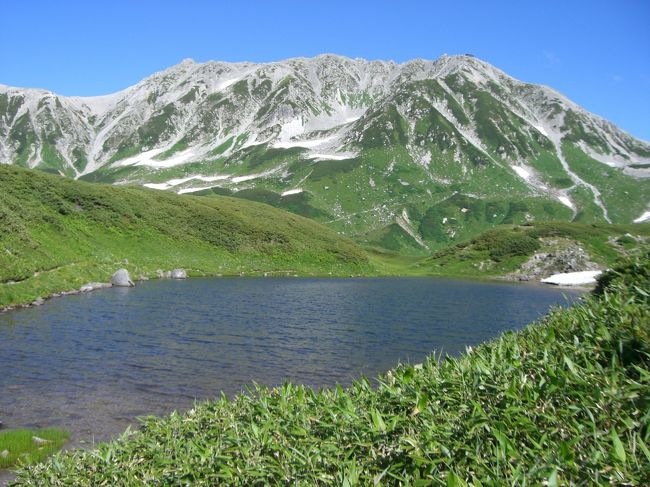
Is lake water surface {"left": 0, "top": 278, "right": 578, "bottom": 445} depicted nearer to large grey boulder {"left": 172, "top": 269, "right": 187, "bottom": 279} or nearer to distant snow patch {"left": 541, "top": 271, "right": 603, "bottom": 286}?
large grey boulder {"left": 172, "top": 269, "right": 187, "bottom": 279}

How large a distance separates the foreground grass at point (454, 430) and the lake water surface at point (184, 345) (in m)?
4.62

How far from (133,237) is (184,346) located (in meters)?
74.8

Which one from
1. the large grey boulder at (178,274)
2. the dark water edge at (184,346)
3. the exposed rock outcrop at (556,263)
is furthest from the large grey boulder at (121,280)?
the exposed rock outcrop at (556,263)

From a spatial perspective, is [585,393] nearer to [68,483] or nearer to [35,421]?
[68,483]

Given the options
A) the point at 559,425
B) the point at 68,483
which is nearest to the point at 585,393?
the point at 559,425

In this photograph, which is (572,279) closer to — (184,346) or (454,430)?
(184,346)

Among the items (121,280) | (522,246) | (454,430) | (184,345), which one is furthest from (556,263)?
(454,430)

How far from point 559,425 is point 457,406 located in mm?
1479

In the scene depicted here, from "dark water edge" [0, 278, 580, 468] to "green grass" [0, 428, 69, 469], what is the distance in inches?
28.7

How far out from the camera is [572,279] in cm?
13150

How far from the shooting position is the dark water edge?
20750mm

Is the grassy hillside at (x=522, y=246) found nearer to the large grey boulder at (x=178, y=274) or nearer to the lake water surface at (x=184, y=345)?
the large grey boulder at (x=178, y=274)

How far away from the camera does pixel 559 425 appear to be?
19.5 ft

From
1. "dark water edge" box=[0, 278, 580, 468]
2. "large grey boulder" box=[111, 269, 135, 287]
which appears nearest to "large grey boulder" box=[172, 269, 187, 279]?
"large grey boulder" box=[111, 269, 135, 287]
